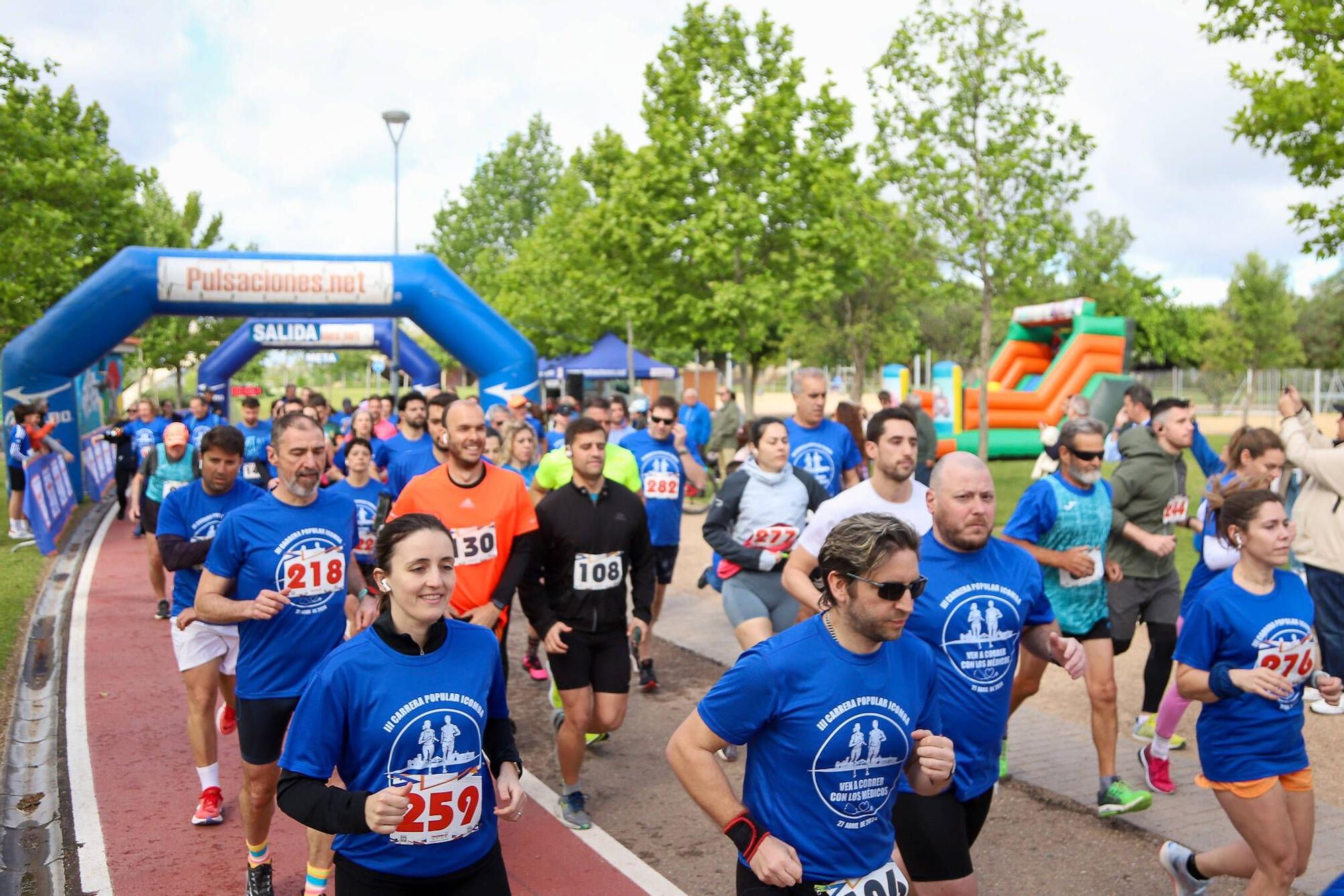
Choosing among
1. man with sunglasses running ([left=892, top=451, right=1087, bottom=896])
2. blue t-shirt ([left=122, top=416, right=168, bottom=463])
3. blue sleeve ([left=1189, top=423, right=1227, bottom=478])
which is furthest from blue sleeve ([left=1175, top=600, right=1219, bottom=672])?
blue t-shirt ([left=122, top=416, right=168, bottom=463])

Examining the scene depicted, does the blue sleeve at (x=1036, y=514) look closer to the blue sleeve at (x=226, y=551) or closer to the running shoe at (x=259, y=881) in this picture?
the blue sleeve at (x=226, y=551)

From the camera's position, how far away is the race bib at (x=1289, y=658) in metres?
4.27

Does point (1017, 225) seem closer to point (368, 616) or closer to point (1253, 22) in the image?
point (1253, 22)

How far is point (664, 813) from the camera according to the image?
608 centimetres

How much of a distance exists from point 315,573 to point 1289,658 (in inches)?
151

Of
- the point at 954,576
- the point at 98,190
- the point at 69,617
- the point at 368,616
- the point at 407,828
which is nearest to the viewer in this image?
the point at 407,828

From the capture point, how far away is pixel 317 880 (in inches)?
186

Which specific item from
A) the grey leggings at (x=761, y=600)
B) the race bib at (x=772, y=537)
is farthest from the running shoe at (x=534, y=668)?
the race bib at (x=772, y=537)

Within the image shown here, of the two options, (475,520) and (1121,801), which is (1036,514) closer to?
(1121,801)

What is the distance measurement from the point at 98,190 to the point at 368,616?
92.6 ft

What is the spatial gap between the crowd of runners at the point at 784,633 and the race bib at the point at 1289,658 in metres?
0.01

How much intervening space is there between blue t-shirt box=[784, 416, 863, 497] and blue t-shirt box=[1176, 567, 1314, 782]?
370 cm

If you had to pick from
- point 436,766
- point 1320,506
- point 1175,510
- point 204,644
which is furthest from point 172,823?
point 1320,506

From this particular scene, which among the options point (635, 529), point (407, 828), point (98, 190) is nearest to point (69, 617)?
point (635, 529)
